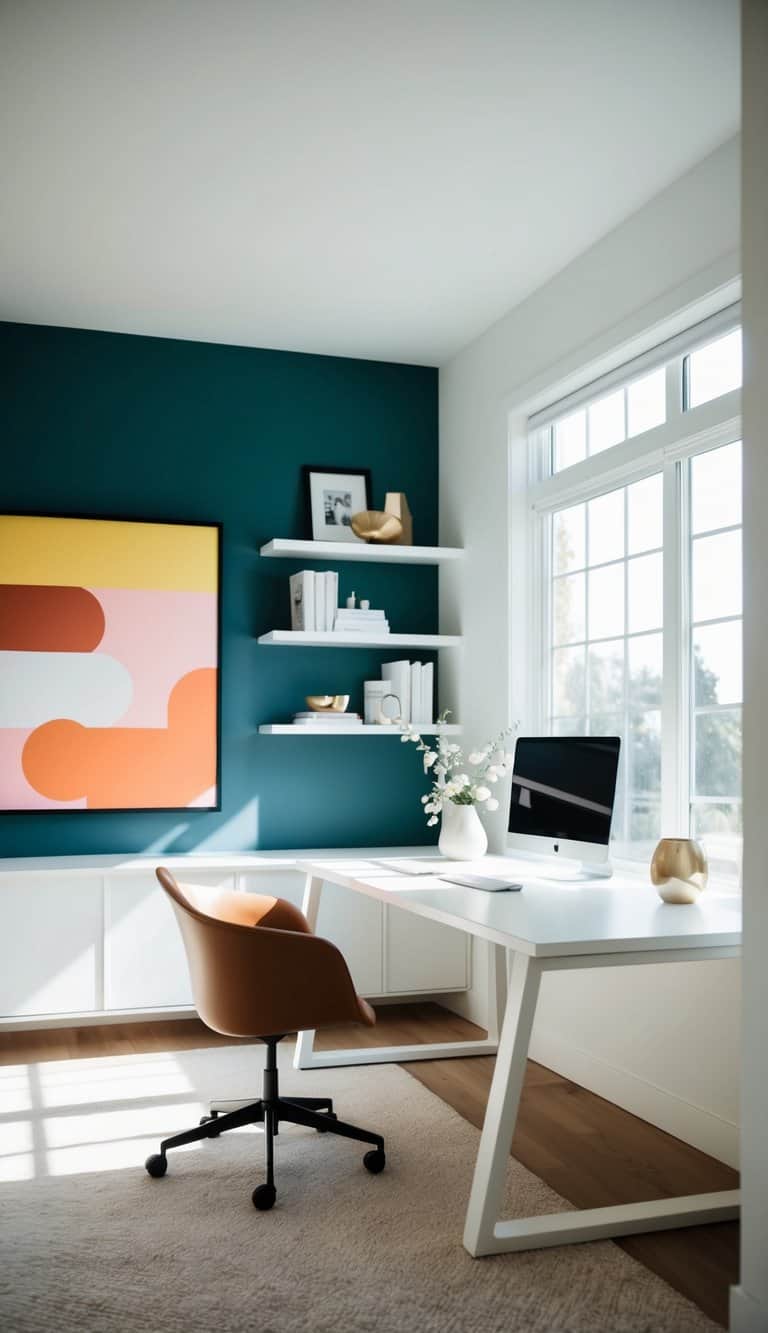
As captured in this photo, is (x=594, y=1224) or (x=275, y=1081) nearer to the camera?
(x=594, y=1224)

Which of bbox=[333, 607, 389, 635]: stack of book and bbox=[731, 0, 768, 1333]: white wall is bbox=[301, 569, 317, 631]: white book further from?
bbox=[731, 0, 768, 1333]: white wall

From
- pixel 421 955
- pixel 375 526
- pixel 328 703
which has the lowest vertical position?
pixel 421 955

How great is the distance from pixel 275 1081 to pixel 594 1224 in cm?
90

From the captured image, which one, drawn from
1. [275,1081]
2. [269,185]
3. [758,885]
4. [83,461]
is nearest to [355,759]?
[83,461]

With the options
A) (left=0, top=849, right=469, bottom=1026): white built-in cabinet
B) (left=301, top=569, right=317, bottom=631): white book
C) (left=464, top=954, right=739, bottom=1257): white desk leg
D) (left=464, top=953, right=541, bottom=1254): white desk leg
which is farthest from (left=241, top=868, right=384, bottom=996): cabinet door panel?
(left=464, top=953, right=541, bottom=1254): white desk leg

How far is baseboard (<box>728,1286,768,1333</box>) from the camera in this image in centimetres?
216

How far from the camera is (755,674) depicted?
7.39ft

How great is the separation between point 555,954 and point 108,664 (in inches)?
109

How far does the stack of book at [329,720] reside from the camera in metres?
4.81

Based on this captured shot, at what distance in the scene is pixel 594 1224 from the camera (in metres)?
2.68

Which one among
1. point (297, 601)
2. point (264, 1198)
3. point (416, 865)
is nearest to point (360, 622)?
point (297, 601)

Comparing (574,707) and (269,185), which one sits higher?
(269,185)

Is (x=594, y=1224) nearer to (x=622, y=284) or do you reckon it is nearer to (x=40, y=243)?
(x=622, y=284)

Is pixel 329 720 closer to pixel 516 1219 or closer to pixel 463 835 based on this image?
pixel 463 835
